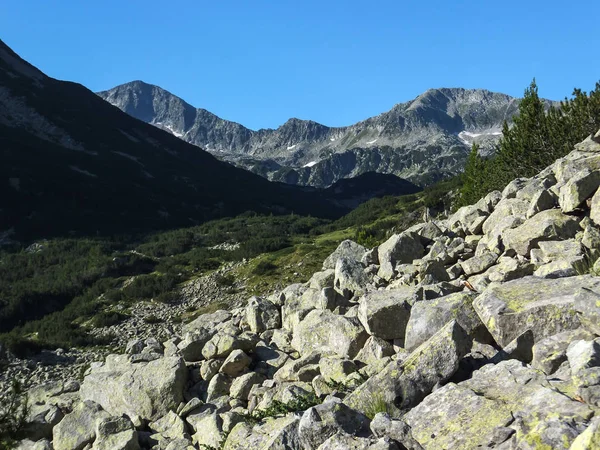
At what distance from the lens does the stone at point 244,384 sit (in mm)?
10430

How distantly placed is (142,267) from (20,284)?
12212 mm

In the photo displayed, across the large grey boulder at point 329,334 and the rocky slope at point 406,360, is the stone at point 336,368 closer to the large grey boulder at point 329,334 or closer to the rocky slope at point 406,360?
the rocky slope at point 406,360

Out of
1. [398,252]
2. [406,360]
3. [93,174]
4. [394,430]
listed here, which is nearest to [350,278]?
[398,252]

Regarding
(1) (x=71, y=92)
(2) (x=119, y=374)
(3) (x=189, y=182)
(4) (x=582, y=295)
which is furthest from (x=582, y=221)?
(1) (x=71, y=92)

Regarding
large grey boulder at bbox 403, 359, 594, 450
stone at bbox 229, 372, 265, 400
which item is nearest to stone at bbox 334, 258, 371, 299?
stone at bbox 229, 372, 265, 400

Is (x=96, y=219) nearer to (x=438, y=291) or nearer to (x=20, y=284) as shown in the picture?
(x=20, y=284)

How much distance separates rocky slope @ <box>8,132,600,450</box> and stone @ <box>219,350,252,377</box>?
0.03 meters

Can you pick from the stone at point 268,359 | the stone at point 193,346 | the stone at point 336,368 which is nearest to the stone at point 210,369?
the stone at point 268,359

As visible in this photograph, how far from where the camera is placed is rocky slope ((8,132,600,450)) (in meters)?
5.54

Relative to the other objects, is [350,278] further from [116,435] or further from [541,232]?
[116,435]

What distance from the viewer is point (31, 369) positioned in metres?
26.8

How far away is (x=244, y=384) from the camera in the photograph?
1047 centimetres

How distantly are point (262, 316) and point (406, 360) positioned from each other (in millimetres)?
7825

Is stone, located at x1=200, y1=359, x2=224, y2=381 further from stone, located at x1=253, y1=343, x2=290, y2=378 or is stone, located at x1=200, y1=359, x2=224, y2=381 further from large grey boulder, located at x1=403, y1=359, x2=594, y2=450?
large grey boulder, located at x1=403, y1=359, x2=594, y2=450
